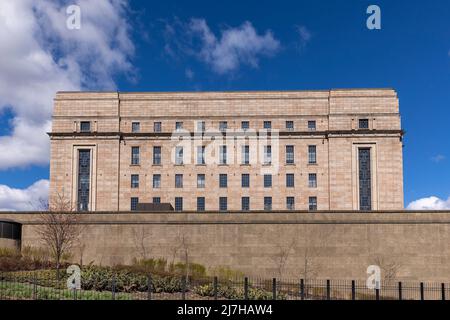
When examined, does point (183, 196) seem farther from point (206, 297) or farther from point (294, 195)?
point (206, 297)

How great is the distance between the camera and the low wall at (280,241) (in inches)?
1859

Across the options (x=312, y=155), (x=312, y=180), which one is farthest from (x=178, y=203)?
(x=312, y=155)

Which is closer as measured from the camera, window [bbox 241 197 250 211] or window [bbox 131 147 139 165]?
window [bbox 241 197 250 211]

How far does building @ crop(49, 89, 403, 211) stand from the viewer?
2731 inches

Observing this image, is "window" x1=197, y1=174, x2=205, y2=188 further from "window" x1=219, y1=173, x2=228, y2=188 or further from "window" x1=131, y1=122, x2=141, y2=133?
"window" x1=131, y1=122, x2=141, y2=133

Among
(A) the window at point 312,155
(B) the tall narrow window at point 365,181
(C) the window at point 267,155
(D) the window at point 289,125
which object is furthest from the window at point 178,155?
(B) the tall narrow window at point 365,181

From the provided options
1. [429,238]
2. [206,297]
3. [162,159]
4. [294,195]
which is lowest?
[206,297]

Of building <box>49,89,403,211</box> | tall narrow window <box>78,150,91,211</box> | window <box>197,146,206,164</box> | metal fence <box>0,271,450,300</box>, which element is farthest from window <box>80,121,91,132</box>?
metal fence <box>0,271,450,300</box>

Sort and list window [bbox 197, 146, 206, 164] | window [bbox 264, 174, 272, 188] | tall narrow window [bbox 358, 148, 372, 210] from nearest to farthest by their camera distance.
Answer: tall narrow window [bbox 358, 148, 372, 210], window [bbox 264, 174, 272, 188], window [bbox 197, 146, 206, 164]

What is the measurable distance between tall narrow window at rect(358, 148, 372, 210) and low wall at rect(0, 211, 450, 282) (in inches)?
819

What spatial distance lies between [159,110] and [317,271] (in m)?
33.1

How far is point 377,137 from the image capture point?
69.6 meters

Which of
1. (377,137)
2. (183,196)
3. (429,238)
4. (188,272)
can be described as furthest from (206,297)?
(377,137)
